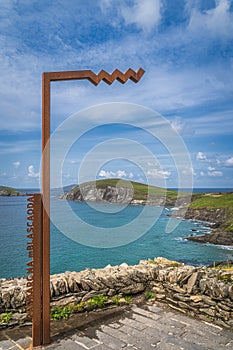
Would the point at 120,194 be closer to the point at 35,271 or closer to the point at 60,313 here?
the point at 60,313

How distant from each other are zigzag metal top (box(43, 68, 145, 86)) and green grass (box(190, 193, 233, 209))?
222 feet

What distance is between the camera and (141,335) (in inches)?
191

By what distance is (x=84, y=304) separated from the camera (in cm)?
574

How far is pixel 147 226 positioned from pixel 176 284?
63512 mm

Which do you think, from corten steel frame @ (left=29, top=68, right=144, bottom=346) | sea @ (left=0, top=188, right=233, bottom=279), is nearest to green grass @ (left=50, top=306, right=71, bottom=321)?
corten steel frame @ (left=29, top=68, right=144, bottom=346)

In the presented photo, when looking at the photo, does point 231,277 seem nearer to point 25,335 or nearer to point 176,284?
point 176,284

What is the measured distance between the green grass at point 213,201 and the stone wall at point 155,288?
65.9 m

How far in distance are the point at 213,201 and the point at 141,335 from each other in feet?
251

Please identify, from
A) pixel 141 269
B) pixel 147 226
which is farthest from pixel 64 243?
pixel 141 269

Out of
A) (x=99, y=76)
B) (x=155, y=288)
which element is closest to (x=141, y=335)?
(x=155, y=288)

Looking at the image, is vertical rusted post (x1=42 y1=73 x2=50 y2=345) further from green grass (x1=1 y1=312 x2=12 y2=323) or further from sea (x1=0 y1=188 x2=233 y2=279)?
sea (x1=0 y1=188 x2=233 y2=279)

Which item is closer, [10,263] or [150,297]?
[150,297]

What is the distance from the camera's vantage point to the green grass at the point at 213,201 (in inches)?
2797

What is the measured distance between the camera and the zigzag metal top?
15.7ft
